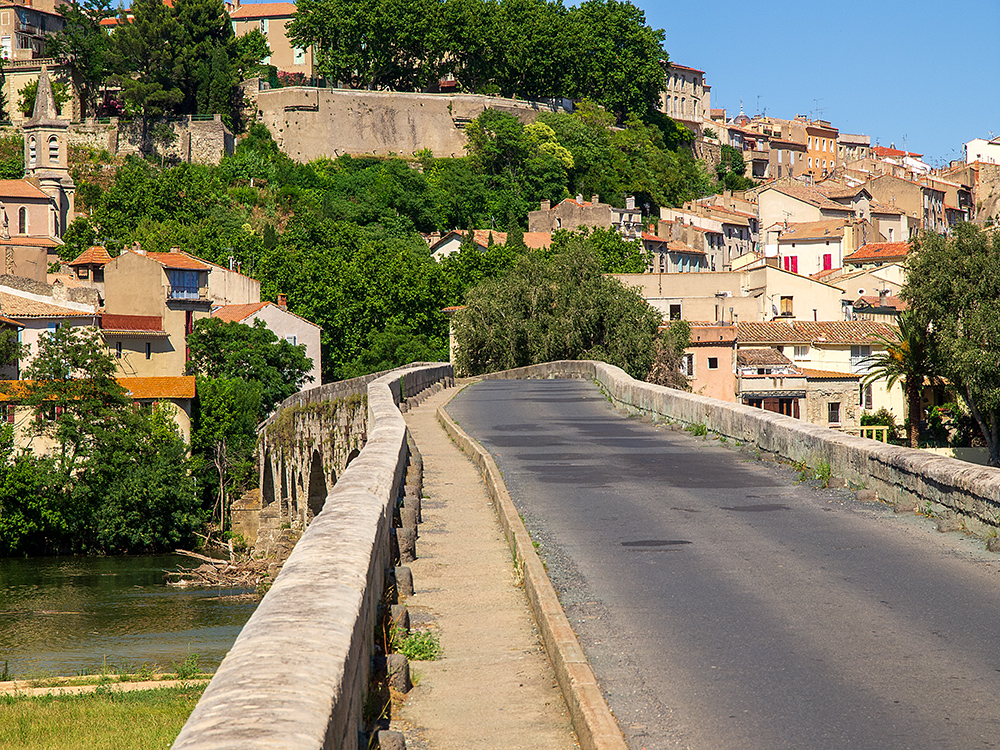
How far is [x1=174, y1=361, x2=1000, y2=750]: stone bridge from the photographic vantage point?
389 centimetres

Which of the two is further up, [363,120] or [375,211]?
[363,120]

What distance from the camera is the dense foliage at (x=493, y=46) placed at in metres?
109

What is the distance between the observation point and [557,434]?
19.7m

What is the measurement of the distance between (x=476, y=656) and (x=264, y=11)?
441 ft

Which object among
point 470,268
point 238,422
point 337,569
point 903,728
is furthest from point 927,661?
point 470,268

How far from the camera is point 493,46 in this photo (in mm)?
114375

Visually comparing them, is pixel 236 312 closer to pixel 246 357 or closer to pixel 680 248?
pixel 246 357

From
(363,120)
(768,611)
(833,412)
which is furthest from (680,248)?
(768,611)

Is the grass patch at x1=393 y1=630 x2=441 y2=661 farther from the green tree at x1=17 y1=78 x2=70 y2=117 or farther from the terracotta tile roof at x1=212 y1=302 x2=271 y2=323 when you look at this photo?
the green tree at x1=17 y1=78 x2=70 y2=117

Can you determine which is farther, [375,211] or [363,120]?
[363,120]

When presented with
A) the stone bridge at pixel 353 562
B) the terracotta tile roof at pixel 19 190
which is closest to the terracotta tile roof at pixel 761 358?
the stone bridge at pixel 353 562

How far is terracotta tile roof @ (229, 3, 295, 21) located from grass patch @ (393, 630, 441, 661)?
132 metres

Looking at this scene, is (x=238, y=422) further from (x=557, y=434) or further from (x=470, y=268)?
(x=557, y=434)

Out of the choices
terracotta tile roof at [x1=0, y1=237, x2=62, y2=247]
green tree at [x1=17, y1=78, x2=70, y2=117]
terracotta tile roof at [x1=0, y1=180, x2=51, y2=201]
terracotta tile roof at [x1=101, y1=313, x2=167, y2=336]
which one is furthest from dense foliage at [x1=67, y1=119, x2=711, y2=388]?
terracotta tile roof at [x1=101, y1=313, x2=167, y2=336]
